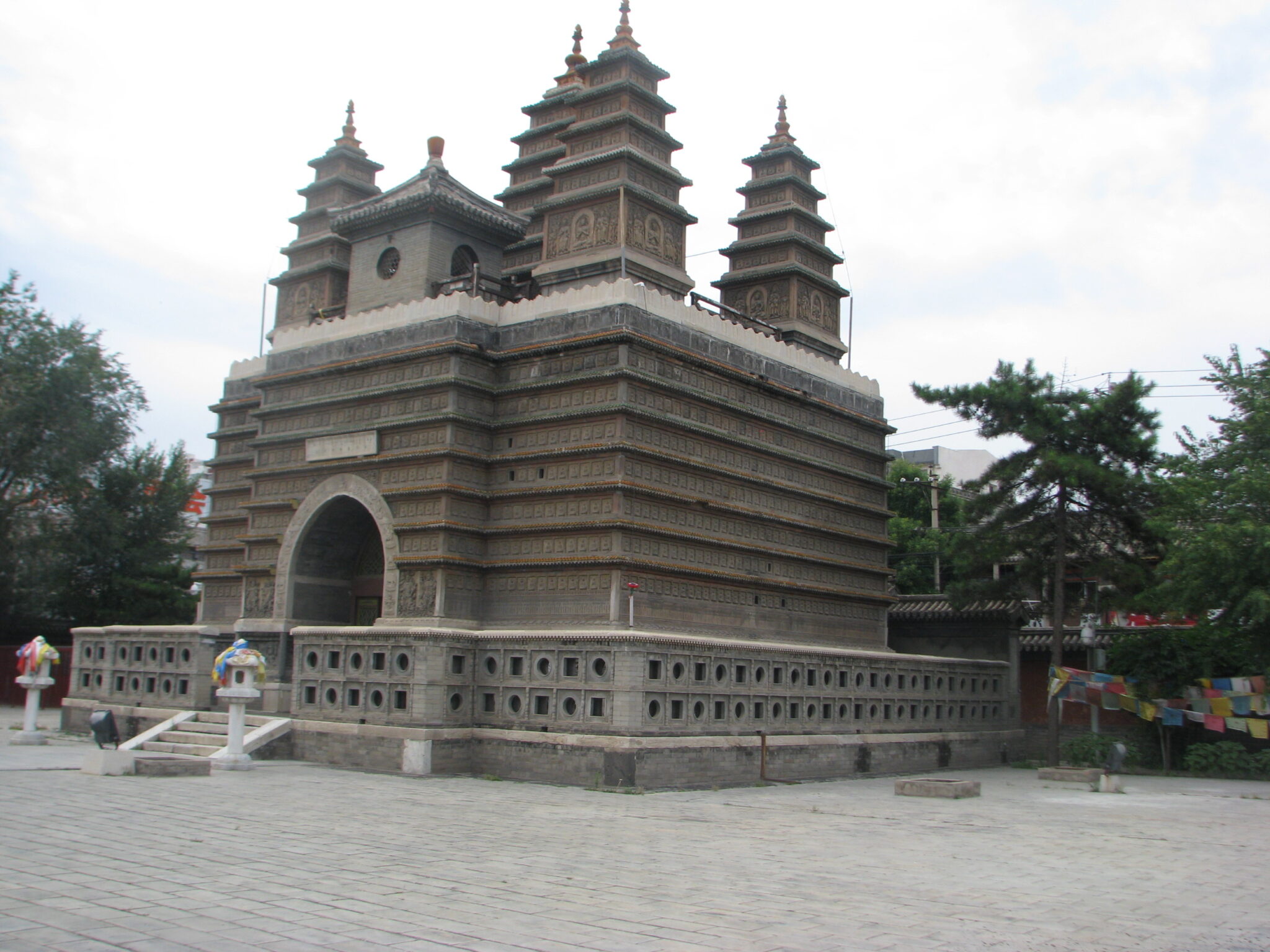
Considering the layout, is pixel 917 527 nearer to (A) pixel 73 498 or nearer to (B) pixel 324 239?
(B) pixel 324 239

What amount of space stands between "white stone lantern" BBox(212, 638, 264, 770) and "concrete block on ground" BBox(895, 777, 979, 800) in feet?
36.0

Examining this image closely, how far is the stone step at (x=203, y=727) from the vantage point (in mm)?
22578

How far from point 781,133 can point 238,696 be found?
21.2 meters

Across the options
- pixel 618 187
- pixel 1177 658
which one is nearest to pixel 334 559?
pixel 618 187

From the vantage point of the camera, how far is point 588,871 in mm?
10609

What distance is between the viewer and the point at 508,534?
22.8m

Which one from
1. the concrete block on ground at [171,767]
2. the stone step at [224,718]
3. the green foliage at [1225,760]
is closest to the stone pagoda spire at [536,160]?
the stone step at [224,718]

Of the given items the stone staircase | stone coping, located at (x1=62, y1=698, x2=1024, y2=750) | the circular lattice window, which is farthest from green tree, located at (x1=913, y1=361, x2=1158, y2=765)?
the stone staircase

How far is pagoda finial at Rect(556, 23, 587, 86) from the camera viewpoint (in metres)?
33.6

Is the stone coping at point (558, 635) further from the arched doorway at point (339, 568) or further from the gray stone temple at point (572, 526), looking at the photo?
the arched doorway at point (339, 568)

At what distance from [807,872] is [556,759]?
362 inches

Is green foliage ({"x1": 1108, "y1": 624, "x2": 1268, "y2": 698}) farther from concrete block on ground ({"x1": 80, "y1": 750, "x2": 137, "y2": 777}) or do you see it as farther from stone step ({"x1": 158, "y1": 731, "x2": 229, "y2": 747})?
concrete block on ground ({"x1": 80, "y1": 750, "x2": 137, "y2": 777})

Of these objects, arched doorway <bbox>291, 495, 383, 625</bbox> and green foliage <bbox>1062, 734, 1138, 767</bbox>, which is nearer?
arched doorway <bbox>291, 495, 383, 625</bbox>

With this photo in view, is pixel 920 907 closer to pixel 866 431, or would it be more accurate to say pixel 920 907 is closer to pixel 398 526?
pixel 398 526
